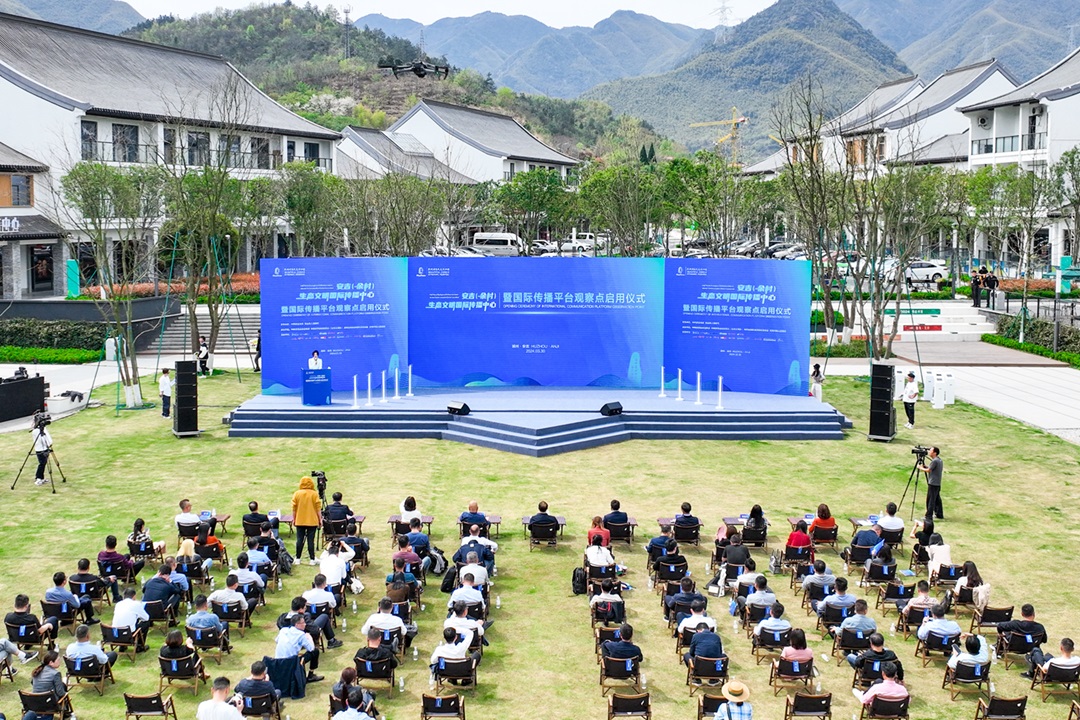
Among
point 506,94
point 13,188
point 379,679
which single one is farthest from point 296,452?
point 506,94

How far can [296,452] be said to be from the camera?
1042 inches

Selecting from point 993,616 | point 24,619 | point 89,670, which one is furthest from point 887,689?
point 24,619

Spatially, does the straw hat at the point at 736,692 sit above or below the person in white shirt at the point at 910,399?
below

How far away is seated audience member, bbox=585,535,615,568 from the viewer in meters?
17.0

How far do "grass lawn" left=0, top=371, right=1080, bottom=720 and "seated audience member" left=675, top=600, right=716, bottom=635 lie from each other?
20.4 inches

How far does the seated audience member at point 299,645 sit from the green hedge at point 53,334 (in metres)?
29.7

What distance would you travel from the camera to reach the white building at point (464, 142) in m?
83.6

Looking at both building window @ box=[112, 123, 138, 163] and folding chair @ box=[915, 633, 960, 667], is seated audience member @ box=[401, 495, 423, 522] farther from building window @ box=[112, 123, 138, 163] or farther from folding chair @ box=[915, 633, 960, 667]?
building window @ box=[112, 123, 138, 163]

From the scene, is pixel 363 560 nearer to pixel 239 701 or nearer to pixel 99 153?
pixel 239 701

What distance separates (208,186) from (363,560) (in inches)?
872

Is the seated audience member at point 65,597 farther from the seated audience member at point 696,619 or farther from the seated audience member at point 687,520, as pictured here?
the seated audience member at point 687,520

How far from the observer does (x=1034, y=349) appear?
41562mm

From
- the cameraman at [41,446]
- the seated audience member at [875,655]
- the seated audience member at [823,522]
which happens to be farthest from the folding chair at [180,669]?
the cameraman at [41,446]

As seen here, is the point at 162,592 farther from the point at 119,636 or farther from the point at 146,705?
the point at 146,705
